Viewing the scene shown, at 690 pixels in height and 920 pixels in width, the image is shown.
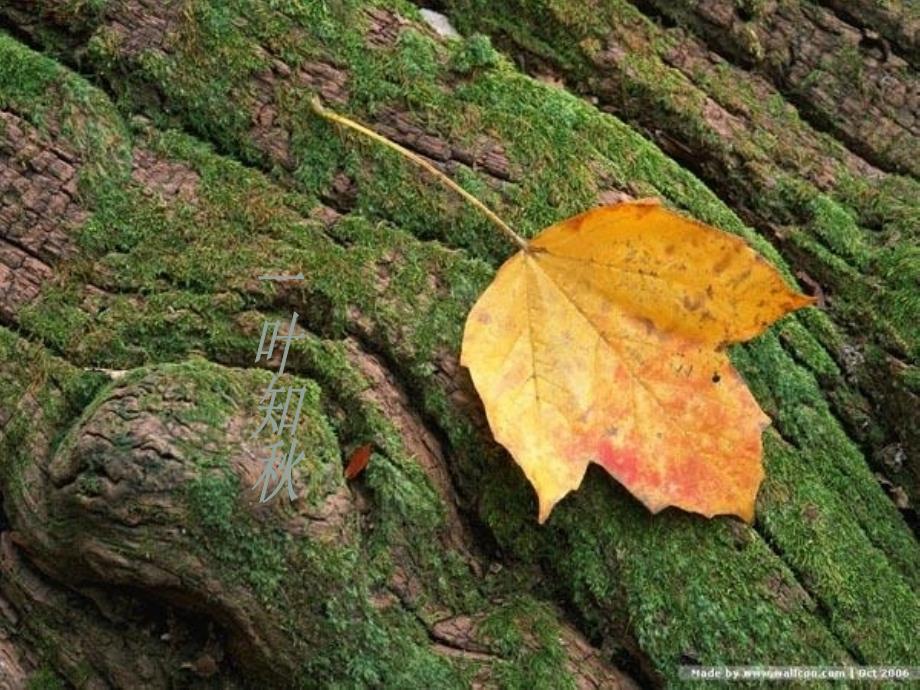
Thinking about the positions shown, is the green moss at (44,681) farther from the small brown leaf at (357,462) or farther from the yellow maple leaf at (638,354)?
the yellow maple leaf at (638,354)

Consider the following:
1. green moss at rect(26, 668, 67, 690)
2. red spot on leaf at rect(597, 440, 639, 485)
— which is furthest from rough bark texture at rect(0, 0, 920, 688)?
red spot on leaf at rect(597, 440, 639, 485)

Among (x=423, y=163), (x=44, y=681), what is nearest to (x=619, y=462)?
(x=423, y=163)

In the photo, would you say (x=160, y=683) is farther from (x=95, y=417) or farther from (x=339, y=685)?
(x=95, y=417)

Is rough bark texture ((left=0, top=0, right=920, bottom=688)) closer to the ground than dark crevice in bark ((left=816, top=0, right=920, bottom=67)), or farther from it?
closer to the ground

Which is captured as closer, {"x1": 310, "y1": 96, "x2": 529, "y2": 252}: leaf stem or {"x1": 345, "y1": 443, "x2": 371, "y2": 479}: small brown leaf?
{"x1": 345, "y1": 443, "x2": 371, "y2": 479}: small brown leaf

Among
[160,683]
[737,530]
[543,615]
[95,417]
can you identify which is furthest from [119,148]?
[737,530]

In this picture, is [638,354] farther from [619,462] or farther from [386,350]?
[386,350]

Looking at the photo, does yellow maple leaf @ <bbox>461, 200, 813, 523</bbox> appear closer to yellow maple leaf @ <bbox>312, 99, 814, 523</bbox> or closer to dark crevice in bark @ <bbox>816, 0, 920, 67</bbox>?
yellow maple leaf @ <bbox>312, 99, 814, 523</bbox>
